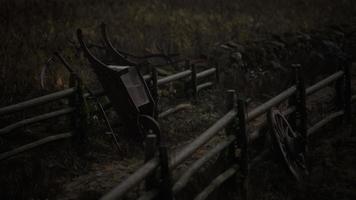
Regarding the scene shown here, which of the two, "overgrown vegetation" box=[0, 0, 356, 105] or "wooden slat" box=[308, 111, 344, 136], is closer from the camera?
"wooden slat" box=[308, 111, 344, 136]

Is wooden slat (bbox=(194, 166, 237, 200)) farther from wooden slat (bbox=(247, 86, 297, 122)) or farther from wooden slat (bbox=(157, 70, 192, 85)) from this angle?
wooden slat (bbox=(157, 70, 192, 85))

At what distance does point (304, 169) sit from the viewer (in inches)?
219

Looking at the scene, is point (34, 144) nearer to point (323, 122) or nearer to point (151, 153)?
point (151, 153)

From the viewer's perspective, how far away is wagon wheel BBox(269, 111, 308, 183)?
208 inches

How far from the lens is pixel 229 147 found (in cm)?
491

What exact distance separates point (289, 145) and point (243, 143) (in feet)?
3.00

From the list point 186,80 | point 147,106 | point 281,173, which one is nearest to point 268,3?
point 186,80

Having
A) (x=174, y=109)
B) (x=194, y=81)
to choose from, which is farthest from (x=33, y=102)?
(x=194, y=81)

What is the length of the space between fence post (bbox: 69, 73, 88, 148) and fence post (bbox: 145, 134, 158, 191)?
3138 mm

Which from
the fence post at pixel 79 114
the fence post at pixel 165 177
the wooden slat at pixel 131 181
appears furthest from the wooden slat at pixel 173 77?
the wooden slat at pixel 131 181

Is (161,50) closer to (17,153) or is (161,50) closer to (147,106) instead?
(147,106)

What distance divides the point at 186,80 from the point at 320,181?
4540mm

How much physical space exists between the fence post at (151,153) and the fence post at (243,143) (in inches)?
61.0

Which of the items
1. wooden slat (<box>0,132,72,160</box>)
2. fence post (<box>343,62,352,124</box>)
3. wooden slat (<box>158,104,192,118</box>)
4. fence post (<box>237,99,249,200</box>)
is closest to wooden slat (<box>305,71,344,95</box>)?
fence post (<box>343,62,352,124</box>)
